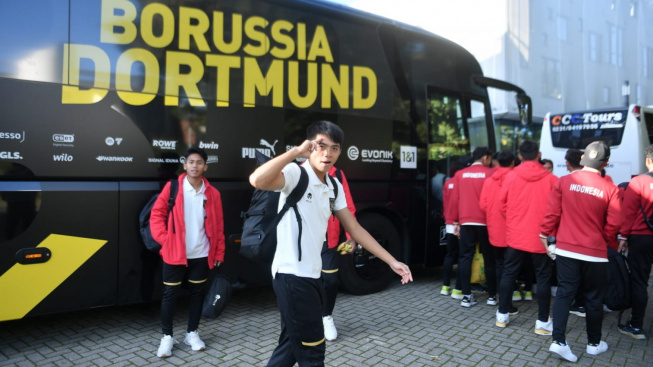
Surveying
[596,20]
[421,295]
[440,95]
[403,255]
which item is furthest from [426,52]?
[596,20]

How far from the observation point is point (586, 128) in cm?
957

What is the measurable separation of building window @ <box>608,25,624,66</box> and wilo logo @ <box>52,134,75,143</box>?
28766 mm

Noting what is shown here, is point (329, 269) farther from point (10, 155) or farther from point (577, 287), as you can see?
point (10, 155)

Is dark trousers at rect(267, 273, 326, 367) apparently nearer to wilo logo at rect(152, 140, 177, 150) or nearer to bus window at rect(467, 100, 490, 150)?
wilo logo at rect(152, 140, 177, 150)

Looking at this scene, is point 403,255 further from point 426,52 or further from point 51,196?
point 51,196

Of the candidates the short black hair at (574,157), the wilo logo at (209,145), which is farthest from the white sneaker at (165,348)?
the short black hair at (574,157)

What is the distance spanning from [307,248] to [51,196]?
2649mm

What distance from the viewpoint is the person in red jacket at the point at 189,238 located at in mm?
3984

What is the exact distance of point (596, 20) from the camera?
24.9 m

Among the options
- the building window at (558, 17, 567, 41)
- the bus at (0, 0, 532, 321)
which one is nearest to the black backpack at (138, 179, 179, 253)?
the bus at (0, 0, 532, 321)

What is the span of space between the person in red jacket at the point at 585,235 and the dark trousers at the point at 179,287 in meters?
3.13

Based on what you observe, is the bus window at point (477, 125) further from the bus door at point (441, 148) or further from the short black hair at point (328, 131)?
the short black hair at point (328, 131)

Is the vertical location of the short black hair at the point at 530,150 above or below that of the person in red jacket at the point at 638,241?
above

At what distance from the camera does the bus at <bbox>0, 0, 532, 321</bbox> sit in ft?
12.7
